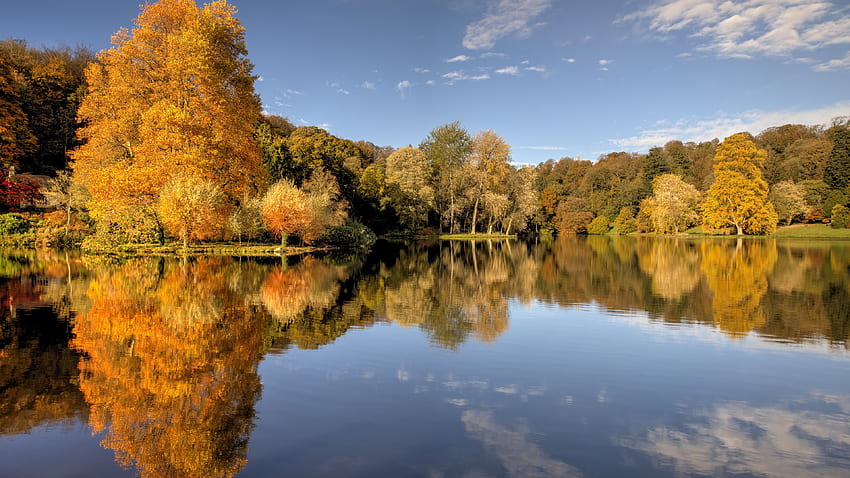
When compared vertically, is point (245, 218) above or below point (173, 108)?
below

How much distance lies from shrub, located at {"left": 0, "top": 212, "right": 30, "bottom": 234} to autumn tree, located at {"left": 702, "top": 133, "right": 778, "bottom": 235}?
58333 millimetres

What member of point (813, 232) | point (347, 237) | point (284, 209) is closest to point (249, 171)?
point (284, 209)

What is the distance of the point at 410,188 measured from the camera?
48.0 metres

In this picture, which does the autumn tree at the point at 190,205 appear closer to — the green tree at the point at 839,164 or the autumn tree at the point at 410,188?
the autumn tree at the point at 410,188

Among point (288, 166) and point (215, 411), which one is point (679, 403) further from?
point (288, 166)

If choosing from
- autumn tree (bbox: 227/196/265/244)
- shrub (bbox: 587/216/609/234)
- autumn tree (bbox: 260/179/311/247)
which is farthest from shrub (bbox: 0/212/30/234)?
shrub (bbox: 587/216/609/234)

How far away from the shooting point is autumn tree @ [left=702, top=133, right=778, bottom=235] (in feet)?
147

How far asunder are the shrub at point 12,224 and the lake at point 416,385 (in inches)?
866

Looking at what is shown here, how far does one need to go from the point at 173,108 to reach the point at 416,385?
1972 centimetres

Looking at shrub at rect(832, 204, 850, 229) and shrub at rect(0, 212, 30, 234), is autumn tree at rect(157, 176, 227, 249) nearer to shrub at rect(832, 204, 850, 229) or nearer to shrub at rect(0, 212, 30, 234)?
shrub at rect(0, 212, 30, 234)

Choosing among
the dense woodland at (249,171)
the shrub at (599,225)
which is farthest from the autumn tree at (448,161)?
the shrub at (599,225)

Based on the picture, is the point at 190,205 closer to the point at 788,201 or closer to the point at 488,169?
the point at 488,169

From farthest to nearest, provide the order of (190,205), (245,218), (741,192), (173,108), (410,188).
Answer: (410,188), (741,192), (245,218), (190,205), (173,108)

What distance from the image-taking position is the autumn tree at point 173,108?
20.4 m
